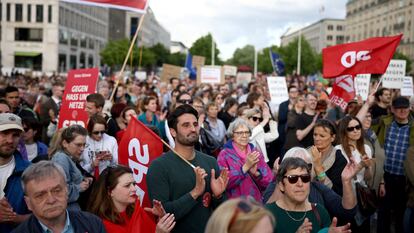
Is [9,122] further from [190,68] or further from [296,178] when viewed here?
[190,68]

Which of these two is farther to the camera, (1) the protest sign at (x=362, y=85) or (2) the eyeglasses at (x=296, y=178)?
(1) the protest sign at (x=362, y=85)

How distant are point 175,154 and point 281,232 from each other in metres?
1.10

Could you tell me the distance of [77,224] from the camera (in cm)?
348

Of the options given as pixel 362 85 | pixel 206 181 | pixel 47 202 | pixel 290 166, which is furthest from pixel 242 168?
pixel 362 85

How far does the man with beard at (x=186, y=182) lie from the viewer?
4191 mm

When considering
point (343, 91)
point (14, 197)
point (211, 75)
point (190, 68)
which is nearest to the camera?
point (14, 197)

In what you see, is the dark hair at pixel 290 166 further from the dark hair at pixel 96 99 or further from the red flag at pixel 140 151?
the dark hair at pixel 96 99

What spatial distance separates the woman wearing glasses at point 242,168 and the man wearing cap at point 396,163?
108 inches

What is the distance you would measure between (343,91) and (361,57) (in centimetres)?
124

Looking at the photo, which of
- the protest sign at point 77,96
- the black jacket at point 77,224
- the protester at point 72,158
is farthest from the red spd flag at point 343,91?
the black jacket at point 77,224

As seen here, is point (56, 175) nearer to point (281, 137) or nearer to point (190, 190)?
point (190, 190)

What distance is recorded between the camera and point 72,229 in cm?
346

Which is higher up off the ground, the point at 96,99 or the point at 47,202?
the point at 96,99

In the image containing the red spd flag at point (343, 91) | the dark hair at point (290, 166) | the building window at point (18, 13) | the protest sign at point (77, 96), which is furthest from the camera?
the building window at point (18, 13)
